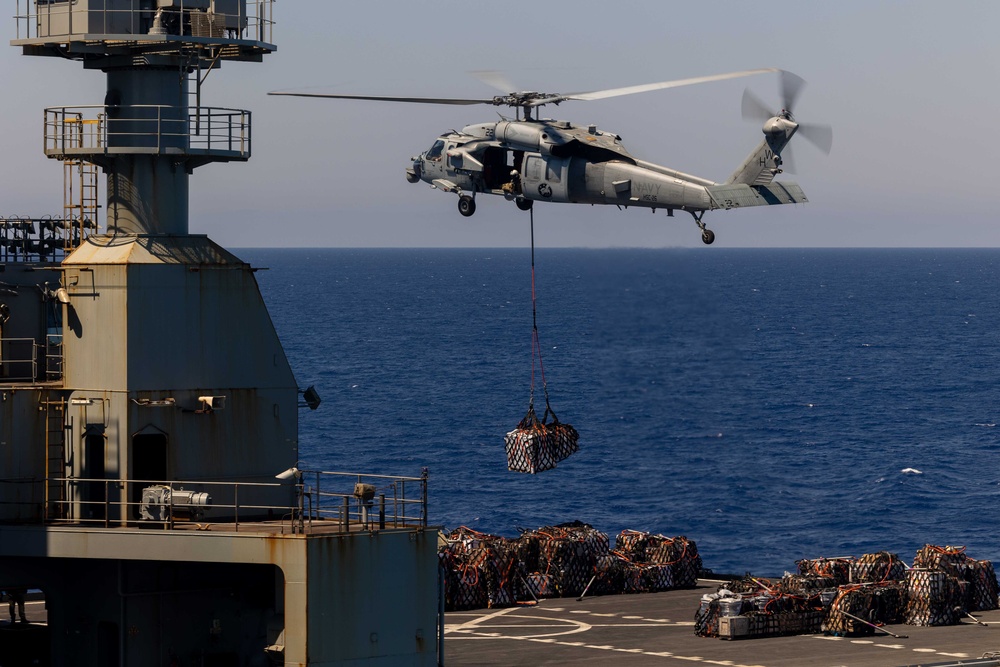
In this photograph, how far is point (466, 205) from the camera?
45250 millimetres

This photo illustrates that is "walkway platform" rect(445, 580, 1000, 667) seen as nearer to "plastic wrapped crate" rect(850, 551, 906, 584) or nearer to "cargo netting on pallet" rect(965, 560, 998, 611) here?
"cargo netting on pallet" rect(965, 560, 998, 611)

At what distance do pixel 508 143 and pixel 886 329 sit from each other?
494ft

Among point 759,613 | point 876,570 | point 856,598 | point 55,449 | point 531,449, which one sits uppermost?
point 55,449

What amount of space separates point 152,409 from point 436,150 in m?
19.7

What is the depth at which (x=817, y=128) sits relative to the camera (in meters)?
42.0

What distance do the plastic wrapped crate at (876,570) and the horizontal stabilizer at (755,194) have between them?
1089cm

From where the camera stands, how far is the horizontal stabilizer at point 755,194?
1652 inches

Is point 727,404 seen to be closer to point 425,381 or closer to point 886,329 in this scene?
point 425,381

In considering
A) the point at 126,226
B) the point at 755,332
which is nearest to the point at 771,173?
the point at 126,226

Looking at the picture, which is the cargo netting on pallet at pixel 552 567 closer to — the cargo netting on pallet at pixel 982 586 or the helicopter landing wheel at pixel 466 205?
the cargo netting on pallet at pixel 982 586

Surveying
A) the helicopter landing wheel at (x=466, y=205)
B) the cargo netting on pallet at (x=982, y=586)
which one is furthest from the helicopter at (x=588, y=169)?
the cargo netting on pallet at (x=982, y=586)

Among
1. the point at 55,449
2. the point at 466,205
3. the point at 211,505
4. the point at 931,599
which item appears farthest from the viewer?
the point at 466,205

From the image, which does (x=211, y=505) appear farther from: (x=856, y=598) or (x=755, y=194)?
(x=856, y=598)

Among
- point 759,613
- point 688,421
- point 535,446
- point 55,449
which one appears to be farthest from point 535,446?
point 688,421
